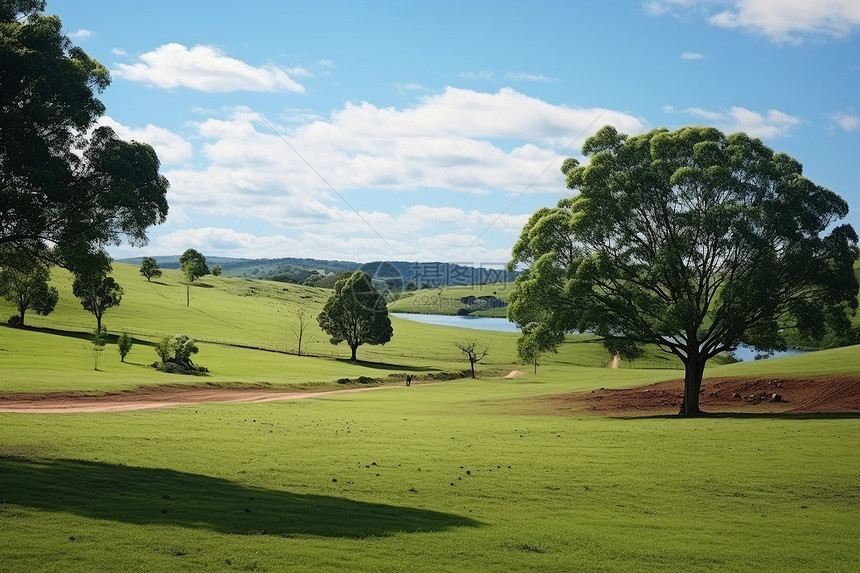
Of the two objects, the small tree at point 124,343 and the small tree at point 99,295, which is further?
the small tree at point 99,295

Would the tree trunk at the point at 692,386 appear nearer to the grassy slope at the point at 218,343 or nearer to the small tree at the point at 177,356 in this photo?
the grassy slope at the point at 218,343

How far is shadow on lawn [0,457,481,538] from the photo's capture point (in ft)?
45.5

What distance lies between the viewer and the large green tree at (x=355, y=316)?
94938 millimetres

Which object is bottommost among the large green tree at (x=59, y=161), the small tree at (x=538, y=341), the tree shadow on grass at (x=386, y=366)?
the tree shadow on grass at (x=386, y=366)

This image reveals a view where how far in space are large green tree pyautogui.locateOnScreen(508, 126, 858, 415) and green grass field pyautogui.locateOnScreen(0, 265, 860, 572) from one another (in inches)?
214

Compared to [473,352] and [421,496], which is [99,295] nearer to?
[473,352]

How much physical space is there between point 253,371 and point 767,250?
166 ft

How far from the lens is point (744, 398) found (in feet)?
143

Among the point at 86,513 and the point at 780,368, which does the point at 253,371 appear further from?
the point at 86,513

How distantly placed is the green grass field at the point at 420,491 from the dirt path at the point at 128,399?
8.30 ft

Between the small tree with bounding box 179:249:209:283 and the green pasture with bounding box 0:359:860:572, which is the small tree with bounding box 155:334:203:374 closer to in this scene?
the green pasture with bounding box 0:359:860:572

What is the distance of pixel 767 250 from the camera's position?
36219 millimetres

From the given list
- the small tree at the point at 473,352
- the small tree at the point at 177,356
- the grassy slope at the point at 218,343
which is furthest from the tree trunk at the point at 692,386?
the small tree at the point at 177,356

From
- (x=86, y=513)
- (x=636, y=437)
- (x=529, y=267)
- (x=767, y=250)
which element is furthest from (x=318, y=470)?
(x=767, y=250)
